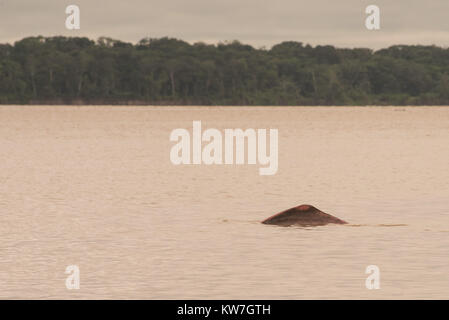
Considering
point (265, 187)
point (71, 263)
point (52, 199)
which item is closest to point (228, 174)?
point (265, 187)

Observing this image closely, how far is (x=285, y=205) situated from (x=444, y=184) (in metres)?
10.1

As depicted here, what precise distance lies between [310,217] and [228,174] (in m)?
21.8

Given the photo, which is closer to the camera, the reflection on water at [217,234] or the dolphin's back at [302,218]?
the reflection on water at [217,234]

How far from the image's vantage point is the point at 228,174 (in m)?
47.8

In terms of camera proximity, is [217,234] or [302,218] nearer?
[217,234]

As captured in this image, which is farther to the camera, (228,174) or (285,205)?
(228,174)

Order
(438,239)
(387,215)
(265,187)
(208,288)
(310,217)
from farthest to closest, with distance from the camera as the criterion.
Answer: (265,187), (387,215), (310,217), (438,239), (208,288)

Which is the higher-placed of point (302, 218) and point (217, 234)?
point (302, 218)

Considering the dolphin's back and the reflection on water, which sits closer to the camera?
the reflection on water

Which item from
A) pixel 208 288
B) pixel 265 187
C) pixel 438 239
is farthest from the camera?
pixel 265 187

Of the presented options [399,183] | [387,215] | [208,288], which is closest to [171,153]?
[399,183]
